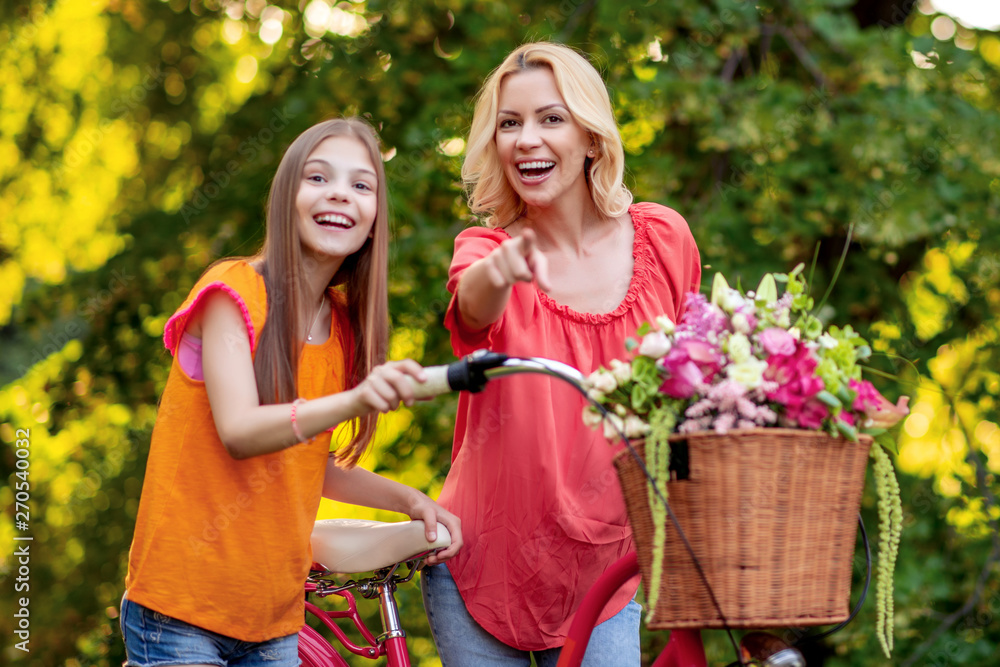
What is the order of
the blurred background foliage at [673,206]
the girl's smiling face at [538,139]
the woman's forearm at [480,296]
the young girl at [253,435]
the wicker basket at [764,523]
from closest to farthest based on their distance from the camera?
the wicker basket at [764,523]
the woman's forearm at [480,296]
the young girl at [253,435]
the girl's smiling face at [538,139]
the blurred background foliage at [673,206]

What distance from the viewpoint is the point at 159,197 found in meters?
6.39

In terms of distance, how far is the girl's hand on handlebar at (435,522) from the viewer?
212 cm

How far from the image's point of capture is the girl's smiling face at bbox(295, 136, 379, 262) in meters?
2.04

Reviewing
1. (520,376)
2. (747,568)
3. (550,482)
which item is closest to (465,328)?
(520,376)

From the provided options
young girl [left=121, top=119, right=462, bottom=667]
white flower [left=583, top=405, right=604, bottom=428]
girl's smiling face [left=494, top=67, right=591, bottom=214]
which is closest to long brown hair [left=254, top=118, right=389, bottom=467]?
young girl [left=121, top=119, right=462, bottom=667]

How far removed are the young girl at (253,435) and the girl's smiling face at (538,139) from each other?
0.32m

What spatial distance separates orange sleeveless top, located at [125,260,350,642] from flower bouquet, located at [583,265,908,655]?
0.73 metres

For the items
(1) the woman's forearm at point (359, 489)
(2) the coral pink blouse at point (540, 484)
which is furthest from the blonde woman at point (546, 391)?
(1) the woman's forearm at point (359, 489)

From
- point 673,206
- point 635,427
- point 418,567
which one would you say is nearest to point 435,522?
point 418,567

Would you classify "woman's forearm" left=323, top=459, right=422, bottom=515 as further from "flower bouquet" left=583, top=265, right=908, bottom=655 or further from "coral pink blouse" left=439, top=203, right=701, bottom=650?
"flower bouquet" left=583, top=265, right=908, bottom=655

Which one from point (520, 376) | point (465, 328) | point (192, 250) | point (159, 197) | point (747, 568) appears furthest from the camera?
point (159, 197)

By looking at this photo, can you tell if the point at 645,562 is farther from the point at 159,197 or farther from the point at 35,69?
the point at 35,69

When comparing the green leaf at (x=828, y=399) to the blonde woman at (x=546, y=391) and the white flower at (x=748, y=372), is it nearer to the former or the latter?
the white flower at (x=748, y=372)

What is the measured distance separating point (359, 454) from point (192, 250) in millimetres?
2974
